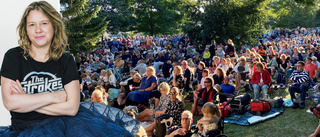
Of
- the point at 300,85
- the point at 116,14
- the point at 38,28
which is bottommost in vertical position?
the point at 300,85

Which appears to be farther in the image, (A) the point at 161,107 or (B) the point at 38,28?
(A) the point at 161,107

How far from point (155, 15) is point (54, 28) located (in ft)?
118

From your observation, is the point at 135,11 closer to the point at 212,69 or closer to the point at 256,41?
the point at 256,41

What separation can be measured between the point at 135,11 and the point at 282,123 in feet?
103

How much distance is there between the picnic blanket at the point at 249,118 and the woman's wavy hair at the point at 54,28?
230 inches

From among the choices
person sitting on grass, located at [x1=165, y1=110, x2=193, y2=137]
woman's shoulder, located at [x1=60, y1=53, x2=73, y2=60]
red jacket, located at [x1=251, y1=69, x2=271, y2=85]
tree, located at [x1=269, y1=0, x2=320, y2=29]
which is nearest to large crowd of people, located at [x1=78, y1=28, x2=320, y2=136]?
red jacket, located at [x1=251, y1=69, x2=271, y2=85]

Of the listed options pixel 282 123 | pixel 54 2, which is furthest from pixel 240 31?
pixel 54 2

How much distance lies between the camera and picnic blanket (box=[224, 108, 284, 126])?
720cm

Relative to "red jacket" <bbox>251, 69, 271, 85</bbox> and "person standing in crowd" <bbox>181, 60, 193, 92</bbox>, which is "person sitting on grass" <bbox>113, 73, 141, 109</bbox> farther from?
"red jacket" <bbox>251, 69, 271, 85</bbox>

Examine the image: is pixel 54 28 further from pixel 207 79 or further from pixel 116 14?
pixel 116 14

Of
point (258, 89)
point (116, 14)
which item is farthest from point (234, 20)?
point (116, 14)

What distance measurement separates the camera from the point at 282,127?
6.81 metres

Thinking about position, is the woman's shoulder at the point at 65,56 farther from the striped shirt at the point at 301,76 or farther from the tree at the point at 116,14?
the tree at the point at 116,14

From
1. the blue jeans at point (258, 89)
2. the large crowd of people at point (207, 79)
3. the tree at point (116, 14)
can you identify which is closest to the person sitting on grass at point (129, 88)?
the large crowd of people at point (207, 79)
